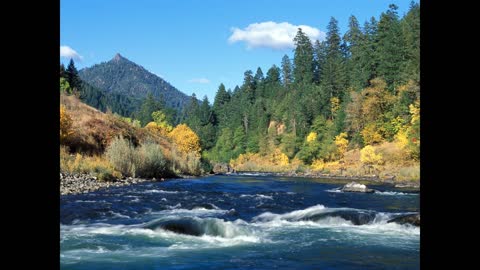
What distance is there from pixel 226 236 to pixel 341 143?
5514 cm

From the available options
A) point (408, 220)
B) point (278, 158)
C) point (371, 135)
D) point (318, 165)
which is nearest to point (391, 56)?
point (371, 135)

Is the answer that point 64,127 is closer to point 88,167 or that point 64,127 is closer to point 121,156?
point 121,156

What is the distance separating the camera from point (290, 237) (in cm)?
1222

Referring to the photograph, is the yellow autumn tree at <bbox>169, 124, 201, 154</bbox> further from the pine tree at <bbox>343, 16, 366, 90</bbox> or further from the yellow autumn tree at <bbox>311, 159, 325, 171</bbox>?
the pine tree at <bbox>343, 16, 366, 90</bbox>

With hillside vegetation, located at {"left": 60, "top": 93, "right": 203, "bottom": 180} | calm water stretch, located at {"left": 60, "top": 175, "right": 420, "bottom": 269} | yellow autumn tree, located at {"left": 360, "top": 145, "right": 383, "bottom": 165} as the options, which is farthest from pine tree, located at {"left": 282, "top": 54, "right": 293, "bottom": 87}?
calm water stretch, located at {"left": 60, "top": 175, "right": 420, "bottom": 269}

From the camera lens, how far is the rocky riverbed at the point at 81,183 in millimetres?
20450

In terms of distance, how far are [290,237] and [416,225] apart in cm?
395

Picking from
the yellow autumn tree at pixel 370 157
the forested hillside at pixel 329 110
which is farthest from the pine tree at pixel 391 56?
the yellow autumn tree at pixel 370 157

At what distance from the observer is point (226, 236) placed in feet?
39.9

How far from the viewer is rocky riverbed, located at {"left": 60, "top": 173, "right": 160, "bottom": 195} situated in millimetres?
20450

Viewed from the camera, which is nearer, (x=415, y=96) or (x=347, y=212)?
(x=347, y=212)
